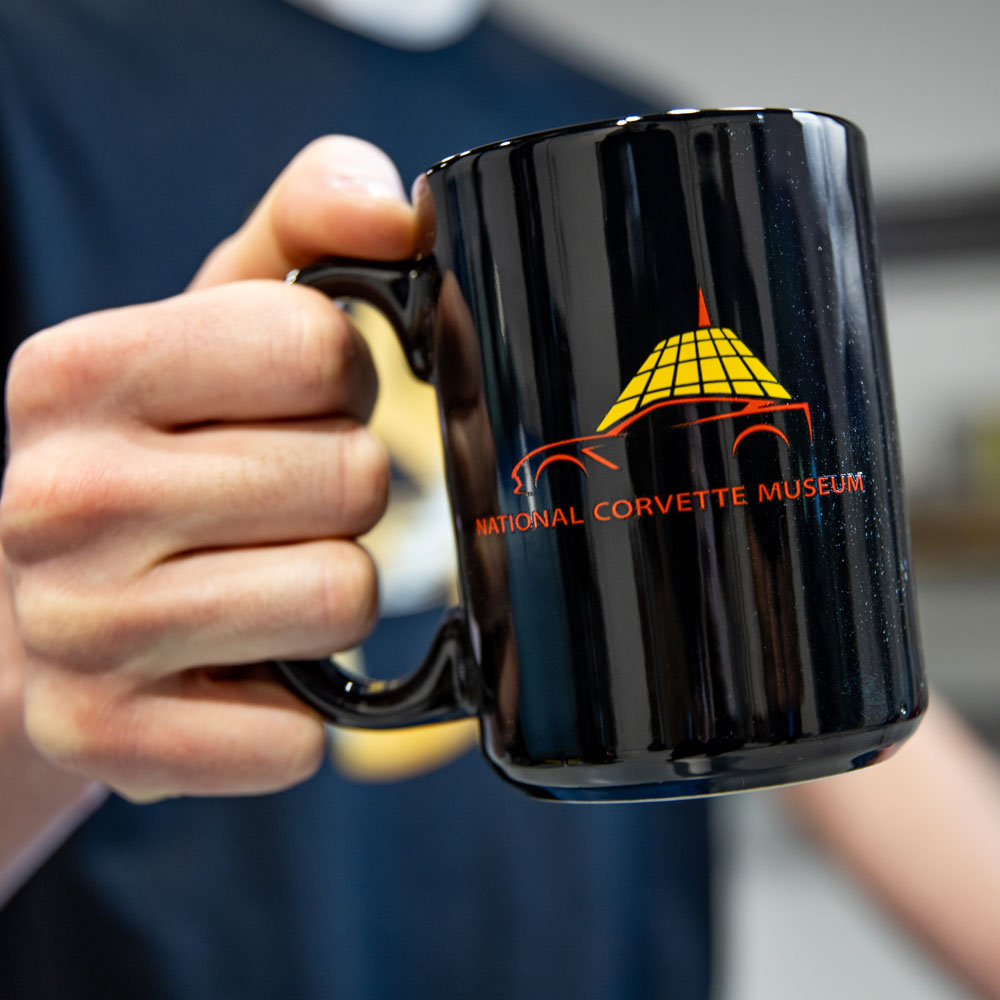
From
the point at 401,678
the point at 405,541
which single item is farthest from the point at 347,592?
the point at 405,541

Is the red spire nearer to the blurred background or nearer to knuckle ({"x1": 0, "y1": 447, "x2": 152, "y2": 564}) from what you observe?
knuckle ({"x1": 0, "y1": 447, "x2": 152, "y2": 564})

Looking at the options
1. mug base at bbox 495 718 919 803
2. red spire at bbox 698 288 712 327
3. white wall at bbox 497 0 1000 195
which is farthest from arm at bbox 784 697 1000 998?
white wall at bbox 497 0 1000 195

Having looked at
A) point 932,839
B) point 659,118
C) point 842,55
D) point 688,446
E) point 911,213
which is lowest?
point 932,839

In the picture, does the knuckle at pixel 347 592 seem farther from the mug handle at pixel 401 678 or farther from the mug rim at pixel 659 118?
the mug rim at pixel 659 118

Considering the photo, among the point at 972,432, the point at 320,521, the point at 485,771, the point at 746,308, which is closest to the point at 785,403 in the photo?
the point at 746,308

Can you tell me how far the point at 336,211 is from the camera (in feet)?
1.51

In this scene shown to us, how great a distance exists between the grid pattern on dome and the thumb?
0.52 ft

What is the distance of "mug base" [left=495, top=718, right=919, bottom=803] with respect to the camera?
39 centimetres

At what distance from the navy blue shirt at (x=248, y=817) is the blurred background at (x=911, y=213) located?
1557mm

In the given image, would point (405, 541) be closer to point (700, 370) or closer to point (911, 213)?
point (700, 370)

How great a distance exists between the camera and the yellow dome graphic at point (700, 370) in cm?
37

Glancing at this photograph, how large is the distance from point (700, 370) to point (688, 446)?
0.03 meters

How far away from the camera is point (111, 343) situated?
44 centimetres

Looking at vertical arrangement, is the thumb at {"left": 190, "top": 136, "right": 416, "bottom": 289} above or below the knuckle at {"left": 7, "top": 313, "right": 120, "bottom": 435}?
above
